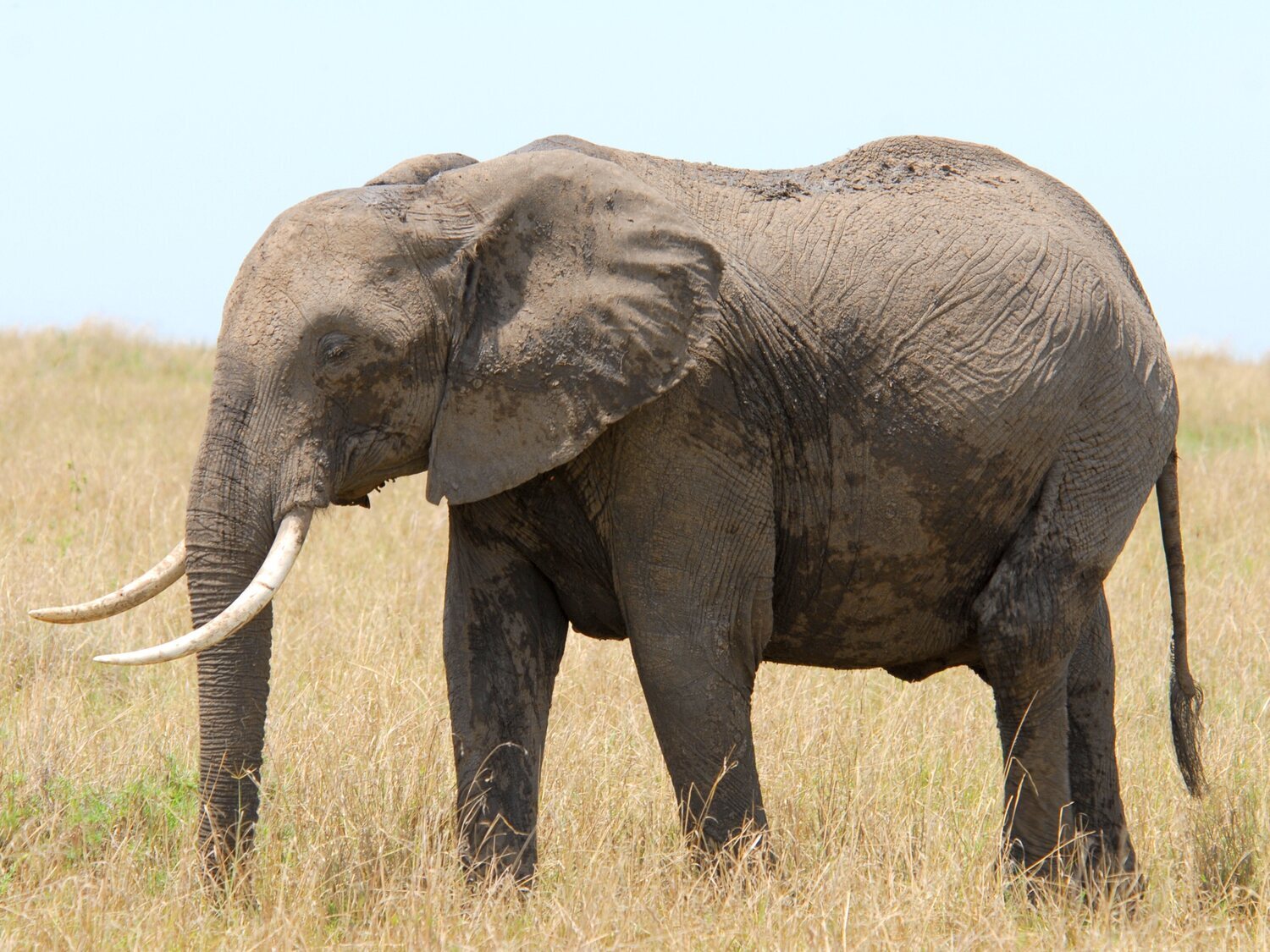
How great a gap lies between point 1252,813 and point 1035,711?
1039 mm

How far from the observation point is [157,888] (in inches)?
185

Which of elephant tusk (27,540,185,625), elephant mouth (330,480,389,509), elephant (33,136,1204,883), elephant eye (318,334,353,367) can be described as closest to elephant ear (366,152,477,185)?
elephant (33,136,1204,883)

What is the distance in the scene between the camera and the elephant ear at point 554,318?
417 centimetres

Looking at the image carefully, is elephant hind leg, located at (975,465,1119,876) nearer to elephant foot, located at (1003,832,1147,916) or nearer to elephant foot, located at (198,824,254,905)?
elephant foot, located at (1003,832,1147,916)

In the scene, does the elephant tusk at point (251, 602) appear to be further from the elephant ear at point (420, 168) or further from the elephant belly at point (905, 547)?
the elephant belly at point (905, 547)

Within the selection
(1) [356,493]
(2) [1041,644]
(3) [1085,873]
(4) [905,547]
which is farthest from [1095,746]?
(1) [356,493]

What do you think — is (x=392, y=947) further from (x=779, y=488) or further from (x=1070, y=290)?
(x=1070, y=290)

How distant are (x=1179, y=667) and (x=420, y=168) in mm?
2967

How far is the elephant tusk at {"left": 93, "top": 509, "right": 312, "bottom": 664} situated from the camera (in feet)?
12.3

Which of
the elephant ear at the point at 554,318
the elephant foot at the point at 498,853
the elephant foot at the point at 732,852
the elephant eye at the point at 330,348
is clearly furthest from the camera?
the elephant foot at the point at 498,853

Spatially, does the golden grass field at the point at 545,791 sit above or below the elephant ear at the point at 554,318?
below

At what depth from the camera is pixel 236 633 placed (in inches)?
166

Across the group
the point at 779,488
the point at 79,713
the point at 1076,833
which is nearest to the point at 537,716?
the point at 779,488

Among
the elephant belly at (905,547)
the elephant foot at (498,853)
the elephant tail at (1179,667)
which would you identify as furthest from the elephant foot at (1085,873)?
the elephant foot at (498,853)
